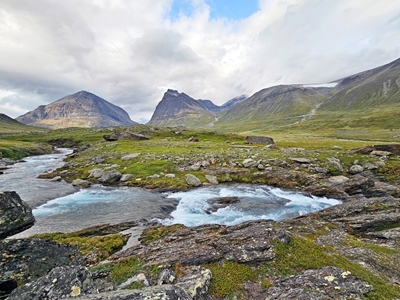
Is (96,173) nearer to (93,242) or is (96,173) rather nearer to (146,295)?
(93,242)

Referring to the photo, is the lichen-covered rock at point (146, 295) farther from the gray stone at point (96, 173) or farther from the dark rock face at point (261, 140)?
the dark rock face at point (261, 140)

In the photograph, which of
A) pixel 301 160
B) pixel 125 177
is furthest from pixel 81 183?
pixel 301 160

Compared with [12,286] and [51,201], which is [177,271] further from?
[51,201]

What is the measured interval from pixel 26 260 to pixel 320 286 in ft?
55.9

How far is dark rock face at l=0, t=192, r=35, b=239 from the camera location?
16.0m

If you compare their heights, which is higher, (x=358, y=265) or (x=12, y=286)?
(x=12, y=286)

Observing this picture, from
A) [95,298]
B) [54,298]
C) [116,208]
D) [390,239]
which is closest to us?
[95,298]

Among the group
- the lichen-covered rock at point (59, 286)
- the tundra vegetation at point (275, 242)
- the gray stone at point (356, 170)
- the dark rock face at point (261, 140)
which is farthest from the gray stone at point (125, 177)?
the dark rock face at point (261, 140)

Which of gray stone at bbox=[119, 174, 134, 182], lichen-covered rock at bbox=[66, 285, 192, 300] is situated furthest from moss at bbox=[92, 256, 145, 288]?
gray stone at bbox=[119, 174, 134, 182]

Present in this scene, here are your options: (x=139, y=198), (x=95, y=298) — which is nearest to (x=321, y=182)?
(x=139, y=198)

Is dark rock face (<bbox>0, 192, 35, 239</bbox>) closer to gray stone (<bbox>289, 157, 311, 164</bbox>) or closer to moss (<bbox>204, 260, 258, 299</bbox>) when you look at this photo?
moss (<bbox>204, 260, 258, 299</bbox>)

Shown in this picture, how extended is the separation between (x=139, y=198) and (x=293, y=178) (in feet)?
90.1

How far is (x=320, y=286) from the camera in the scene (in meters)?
11.3

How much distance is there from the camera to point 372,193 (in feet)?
107
